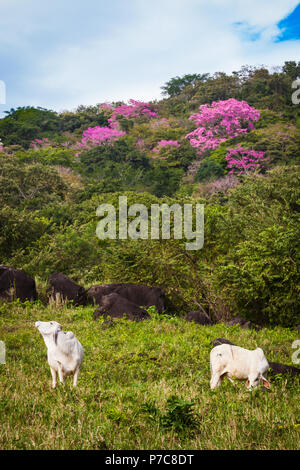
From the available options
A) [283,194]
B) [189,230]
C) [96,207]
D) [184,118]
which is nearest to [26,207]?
[96,207]

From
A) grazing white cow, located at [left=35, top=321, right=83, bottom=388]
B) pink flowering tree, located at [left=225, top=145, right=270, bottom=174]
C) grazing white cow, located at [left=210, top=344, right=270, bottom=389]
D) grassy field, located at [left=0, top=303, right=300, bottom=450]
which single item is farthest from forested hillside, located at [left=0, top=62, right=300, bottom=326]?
grazing white cow, located at [left=35, top=321, right=83, bottom=388]

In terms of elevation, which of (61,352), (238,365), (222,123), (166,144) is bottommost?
(238,365)

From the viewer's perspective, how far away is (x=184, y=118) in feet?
156

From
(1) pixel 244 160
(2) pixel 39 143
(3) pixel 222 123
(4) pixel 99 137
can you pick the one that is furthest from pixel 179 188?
(2) pixel 39 143

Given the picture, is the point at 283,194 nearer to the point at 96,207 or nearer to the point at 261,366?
the point at 261,366

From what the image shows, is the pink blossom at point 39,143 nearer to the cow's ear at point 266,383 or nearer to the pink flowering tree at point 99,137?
the pink flowering tree at point 99,137

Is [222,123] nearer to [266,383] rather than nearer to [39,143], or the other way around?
[39,143]

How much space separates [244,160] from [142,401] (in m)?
29.4

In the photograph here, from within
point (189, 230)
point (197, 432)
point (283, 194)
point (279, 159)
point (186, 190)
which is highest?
point (279, 159)

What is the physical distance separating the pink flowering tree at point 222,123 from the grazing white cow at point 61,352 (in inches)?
1294

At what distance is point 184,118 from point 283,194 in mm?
35791

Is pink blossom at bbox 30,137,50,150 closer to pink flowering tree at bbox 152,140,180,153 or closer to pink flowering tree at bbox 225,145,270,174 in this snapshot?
pink flowering tree at bbox 152,140,180,153

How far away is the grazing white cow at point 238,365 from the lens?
5488mm

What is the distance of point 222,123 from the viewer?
3784cm
